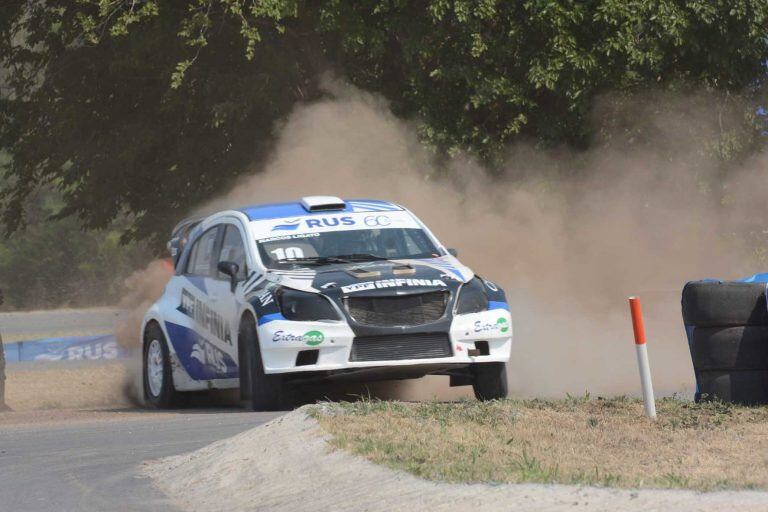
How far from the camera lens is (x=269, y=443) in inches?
351

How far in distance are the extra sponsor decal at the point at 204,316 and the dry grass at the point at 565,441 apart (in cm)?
269

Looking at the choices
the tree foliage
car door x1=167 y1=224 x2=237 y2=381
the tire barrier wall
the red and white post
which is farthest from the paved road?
the tire barrier wall

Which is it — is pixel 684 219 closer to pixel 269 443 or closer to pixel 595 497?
pixel 269 443

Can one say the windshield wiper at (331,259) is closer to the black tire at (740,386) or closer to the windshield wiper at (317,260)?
the windshield wiper at (317,260)

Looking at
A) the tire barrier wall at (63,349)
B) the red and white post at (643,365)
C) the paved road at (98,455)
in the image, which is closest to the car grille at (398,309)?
the paved road at (98,455)

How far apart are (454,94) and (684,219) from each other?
171 inches

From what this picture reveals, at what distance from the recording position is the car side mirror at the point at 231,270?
12.8m

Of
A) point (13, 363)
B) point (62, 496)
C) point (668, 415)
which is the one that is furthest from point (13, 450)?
point (13, 363)

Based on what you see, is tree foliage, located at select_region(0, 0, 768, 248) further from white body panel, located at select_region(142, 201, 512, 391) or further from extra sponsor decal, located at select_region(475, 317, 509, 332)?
extra sponsor decal, located at select_region(475, 317, 509, 332)

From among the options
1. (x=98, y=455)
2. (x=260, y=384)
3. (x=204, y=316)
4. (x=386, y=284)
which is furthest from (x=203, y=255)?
(x=98, y=455)

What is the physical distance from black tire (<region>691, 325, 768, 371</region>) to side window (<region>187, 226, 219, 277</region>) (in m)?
5.06

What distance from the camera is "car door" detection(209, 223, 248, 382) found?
12.6 metres

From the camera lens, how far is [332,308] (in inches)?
462

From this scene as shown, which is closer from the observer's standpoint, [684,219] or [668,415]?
[668,415]
